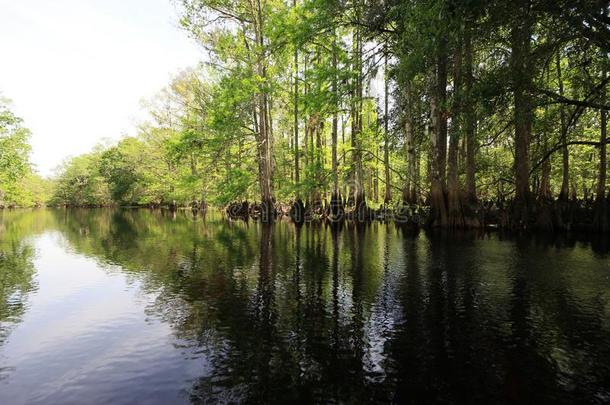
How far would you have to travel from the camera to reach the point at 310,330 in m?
6.66

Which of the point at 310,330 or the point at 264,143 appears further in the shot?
the point at 264,143

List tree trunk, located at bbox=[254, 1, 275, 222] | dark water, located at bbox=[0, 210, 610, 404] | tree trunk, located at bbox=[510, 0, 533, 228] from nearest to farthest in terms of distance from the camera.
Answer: dark water, located at bbox=[0, 210, 610, 404], tree trunk, located at bbox=[510, 0, 533, 228], tree trunk, located at bbox=[254, 1, 275, 222]

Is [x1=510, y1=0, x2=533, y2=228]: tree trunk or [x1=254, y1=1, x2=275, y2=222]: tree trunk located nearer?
[x1=510, y1=0, x2=533, y2=228]: tree trunk

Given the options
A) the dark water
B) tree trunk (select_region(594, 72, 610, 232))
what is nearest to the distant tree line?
tree trunk (select_region(594, 72, 610, 232))

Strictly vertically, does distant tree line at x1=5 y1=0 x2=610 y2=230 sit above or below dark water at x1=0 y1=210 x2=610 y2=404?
above

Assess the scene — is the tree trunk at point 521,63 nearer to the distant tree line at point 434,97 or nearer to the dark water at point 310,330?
the distant tree line at point 434,97

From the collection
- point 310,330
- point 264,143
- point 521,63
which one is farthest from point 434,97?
point 310,330

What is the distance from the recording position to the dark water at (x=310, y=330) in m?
4.79

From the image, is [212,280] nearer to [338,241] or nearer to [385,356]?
[385,356]

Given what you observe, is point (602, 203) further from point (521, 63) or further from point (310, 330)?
point (310, 330)

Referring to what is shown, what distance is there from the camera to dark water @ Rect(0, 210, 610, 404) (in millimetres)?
4789

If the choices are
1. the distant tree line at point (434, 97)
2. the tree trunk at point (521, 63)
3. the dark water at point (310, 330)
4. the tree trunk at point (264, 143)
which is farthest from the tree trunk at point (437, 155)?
the tree trunk at point (264, 143)

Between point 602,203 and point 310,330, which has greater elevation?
point 602,203

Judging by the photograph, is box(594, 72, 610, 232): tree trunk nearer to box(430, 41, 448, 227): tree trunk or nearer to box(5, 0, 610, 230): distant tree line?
box(5, 0, 610, 230): distant tree line
